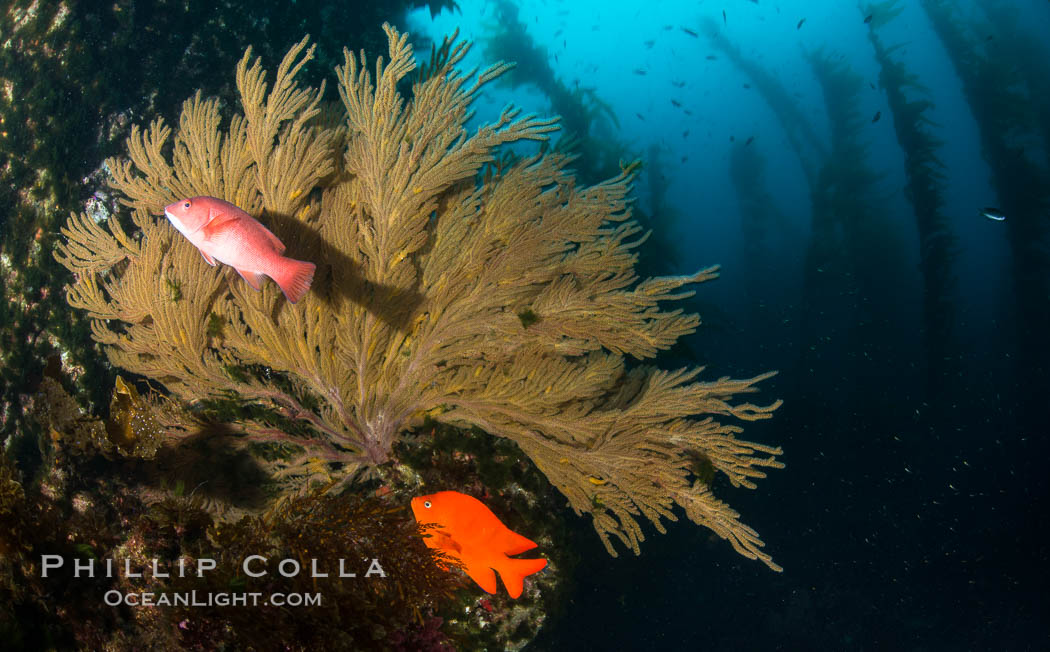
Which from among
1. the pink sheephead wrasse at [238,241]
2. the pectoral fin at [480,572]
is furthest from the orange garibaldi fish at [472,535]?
the pink sheephead wrasse at [238,241]

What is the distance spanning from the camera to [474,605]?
373cm

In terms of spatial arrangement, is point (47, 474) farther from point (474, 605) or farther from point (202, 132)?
point (474, 605)

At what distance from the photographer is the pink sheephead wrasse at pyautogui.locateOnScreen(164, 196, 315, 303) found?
191 cm

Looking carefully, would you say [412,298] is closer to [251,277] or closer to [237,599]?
[251,277]

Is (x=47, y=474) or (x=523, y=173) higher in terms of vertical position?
(x=523, y=173)

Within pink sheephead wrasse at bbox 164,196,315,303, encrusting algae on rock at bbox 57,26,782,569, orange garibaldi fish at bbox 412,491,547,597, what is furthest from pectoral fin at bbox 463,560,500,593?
pink sheephead wrasse at bbox 164,196,315,303

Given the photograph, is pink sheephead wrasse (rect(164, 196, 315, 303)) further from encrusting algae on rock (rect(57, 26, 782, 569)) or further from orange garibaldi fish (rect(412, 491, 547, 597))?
orange garibaldi fish (rect(412, 491, 547, 597))

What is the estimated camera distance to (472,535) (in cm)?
267

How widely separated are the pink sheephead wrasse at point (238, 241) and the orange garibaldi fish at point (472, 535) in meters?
1.38

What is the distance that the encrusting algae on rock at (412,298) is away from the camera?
2984mm

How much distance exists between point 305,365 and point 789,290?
3242 cm

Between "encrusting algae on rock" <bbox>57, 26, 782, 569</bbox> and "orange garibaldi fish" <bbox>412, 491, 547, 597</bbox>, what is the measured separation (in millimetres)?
701

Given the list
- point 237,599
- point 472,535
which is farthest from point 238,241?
point 472,535

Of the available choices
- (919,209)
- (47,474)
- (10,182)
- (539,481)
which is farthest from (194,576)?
(919,209)
